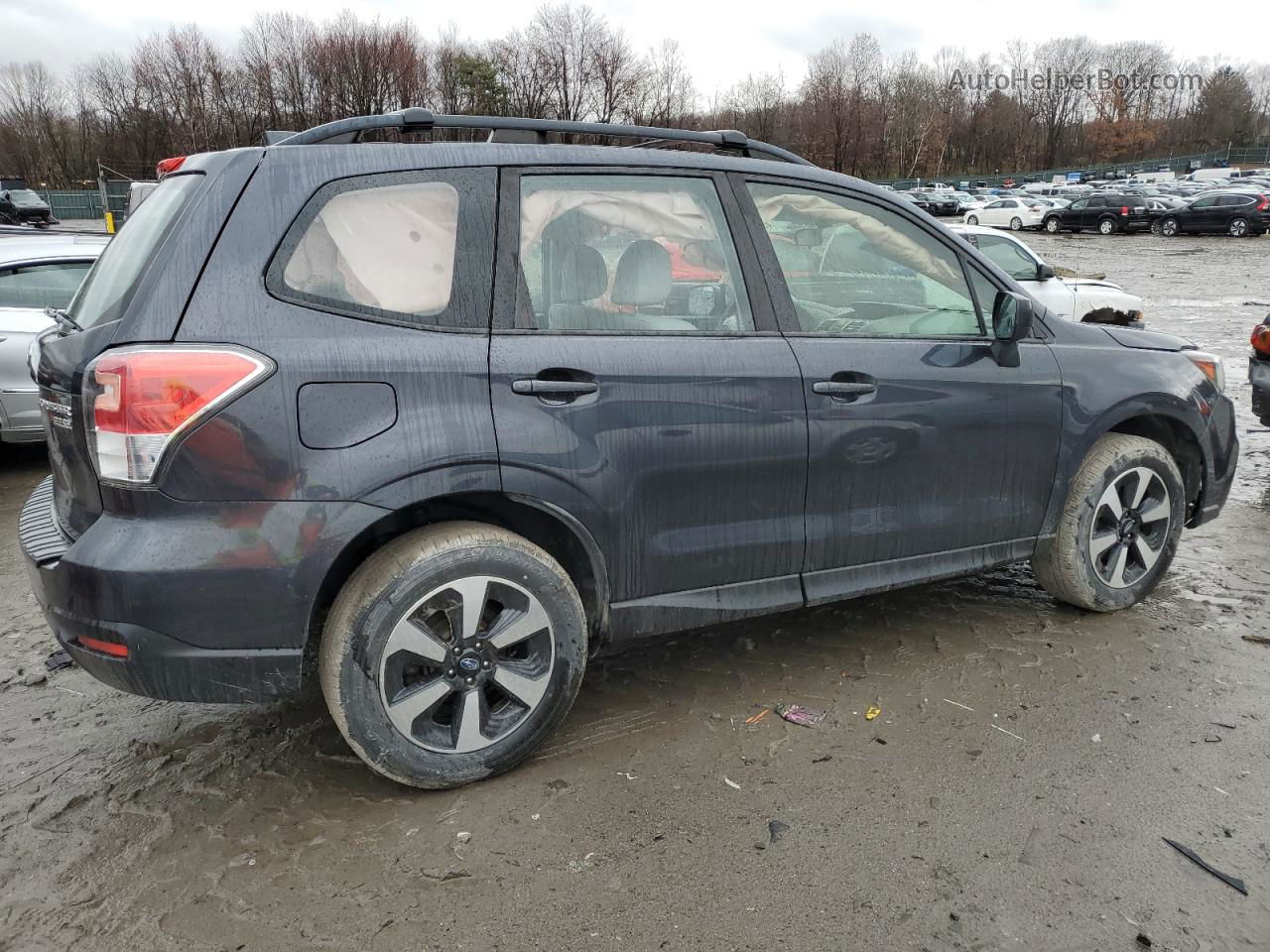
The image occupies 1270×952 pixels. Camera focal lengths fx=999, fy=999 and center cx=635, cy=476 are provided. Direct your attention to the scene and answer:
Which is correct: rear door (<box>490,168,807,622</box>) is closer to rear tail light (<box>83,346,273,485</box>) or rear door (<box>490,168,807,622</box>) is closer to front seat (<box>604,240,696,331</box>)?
front seat (<box>604,240,696,331</box>)

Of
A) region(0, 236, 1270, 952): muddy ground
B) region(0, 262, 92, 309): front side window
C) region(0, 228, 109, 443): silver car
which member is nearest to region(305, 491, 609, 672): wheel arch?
region(0, 236, 1270, 952): muddy ground

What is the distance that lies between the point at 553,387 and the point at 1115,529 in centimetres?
257

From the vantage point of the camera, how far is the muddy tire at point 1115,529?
3.97 m

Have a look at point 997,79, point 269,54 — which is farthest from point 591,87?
point 997,79

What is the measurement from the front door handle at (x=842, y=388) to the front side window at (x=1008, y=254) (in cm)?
805

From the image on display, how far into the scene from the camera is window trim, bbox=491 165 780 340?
2881mm

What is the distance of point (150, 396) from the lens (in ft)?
8.09

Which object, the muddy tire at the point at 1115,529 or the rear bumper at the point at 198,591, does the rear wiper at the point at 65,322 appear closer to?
the rear bumper at the point at 198,591

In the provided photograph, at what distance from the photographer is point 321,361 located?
2.60 metres

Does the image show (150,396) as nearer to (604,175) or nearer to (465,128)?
(465,128)

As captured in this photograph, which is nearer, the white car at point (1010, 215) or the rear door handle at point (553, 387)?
the rear door handle at point (553, 387)

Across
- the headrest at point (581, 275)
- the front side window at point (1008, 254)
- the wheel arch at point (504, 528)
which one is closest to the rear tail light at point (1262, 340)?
the front side window at point (1008, 254)

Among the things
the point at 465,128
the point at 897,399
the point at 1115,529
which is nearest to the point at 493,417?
the point at 465,128

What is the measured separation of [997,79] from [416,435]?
408ft
